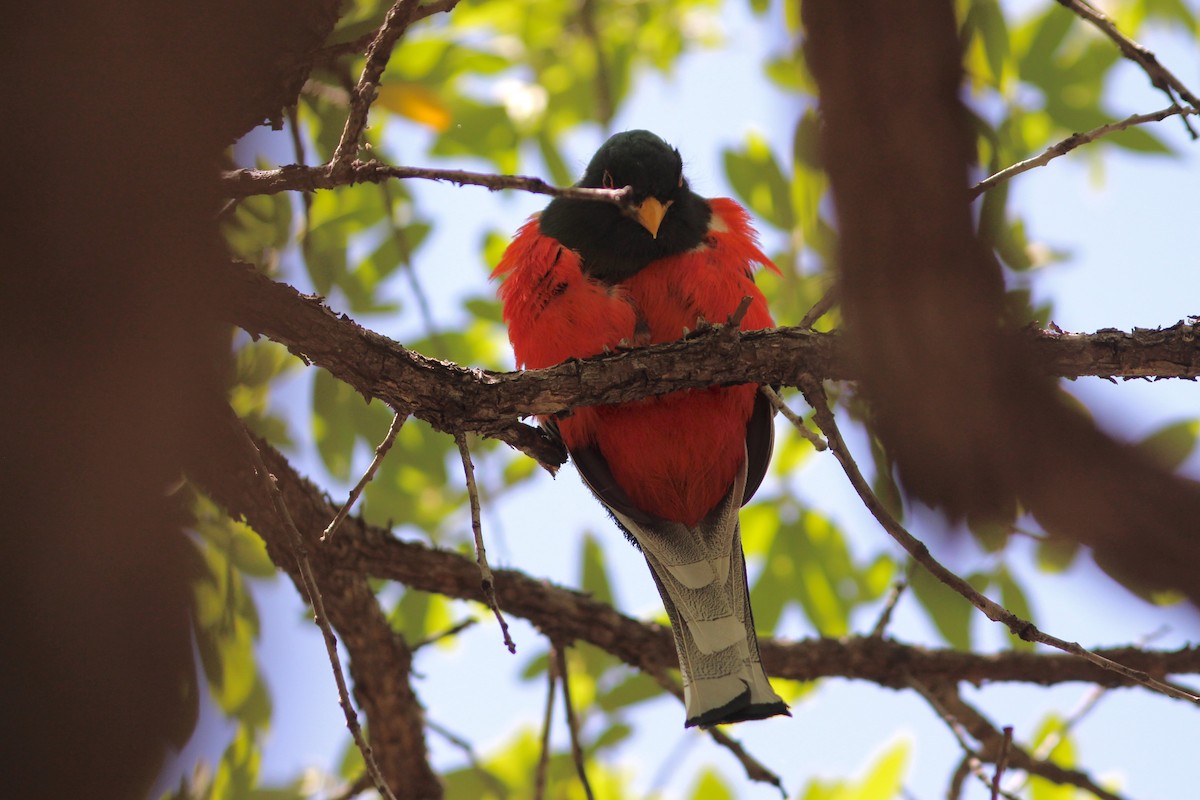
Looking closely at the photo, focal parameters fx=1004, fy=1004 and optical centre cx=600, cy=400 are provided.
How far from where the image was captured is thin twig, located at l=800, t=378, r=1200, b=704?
5.60ft

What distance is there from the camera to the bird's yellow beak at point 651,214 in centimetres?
313

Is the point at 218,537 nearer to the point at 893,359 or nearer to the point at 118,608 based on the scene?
the point at 118,608

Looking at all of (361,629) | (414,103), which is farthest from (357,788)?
(414,103)

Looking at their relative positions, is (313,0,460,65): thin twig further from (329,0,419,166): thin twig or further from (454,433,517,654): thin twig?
(454,433,517,654): thin twig

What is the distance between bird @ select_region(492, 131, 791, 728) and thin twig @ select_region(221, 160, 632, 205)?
1.32 m

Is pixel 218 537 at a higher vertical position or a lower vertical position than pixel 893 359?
higher

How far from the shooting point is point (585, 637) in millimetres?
3287

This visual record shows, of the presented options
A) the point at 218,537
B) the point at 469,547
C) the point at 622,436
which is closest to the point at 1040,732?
the point at 622,436

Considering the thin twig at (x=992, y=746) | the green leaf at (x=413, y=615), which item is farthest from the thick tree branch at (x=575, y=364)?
the green leaf at (x=413, y=615)

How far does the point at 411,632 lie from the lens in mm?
3797

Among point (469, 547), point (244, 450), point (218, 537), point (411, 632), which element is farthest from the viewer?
point (469, 547)

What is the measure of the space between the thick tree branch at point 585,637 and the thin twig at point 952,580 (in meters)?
1.47

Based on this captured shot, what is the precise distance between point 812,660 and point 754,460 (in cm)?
78

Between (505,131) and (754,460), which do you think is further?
(505,131)
